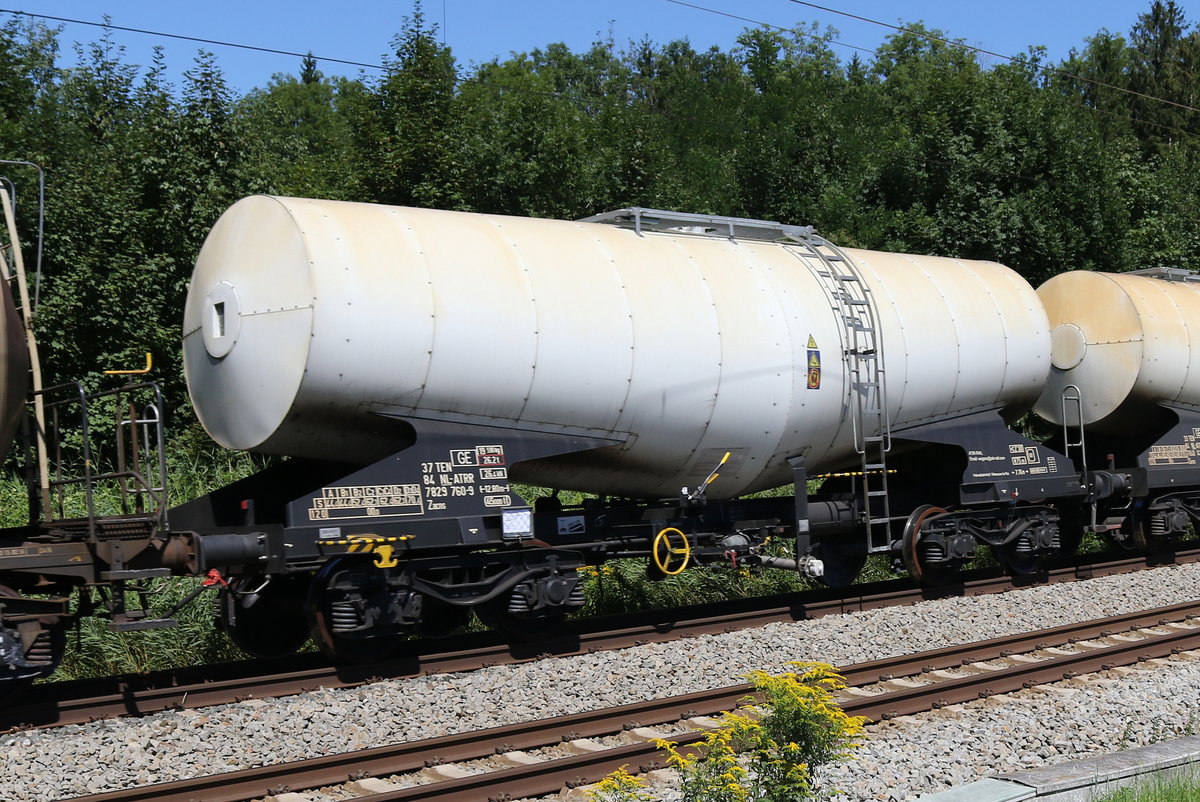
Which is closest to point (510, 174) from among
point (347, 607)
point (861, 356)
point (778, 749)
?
point (861, 356)

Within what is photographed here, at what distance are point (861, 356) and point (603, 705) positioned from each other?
5069mm

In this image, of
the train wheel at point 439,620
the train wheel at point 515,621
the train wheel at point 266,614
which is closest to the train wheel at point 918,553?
the train wheel at point 515,621

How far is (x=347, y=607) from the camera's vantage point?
367 inches

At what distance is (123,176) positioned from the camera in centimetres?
1788

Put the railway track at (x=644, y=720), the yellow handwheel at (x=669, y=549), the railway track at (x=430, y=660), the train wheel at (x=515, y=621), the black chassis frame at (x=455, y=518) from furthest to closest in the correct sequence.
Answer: the yellow handwheel at (x=669, y=549) < the train wheel at (x=515, y=621) < the black chassis frame at (x=455, y=518) < the railway track at (x=430, y=660) < the railway track at (x=644, y=720)

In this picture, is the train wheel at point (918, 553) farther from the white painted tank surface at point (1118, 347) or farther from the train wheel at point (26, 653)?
the train wheel at point (26, 653)

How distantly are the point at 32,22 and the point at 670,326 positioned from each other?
67.8ft

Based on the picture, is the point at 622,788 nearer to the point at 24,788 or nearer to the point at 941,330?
the point at 24,788

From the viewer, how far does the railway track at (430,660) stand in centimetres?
843

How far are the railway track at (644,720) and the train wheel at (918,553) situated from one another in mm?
2099

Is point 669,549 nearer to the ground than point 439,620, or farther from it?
farther from it

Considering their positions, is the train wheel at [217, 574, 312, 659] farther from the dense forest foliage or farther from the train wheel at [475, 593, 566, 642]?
the dense forest foliage

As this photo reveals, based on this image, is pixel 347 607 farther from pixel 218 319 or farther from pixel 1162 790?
pixel 1162 790

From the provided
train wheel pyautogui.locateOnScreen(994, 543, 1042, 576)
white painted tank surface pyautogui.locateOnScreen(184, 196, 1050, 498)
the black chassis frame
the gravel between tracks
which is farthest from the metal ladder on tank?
train wheel pyautogui.locateOnScreen(994, 543, 1042, 576)
